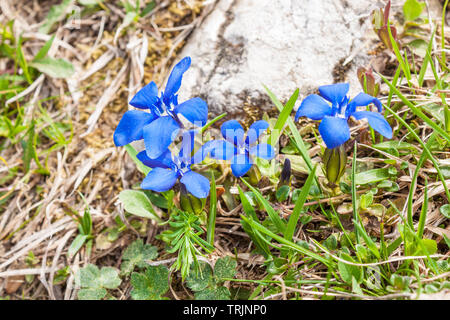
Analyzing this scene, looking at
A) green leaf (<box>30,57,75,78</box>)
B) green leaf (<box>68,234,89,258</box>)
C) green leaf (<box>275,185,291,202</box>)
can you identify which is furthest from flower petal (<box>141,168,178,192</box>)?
green leaf (<box>30,57,75,78</box>)

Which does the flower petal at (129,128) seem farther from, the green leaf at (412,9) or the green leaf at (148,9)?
the green leaf at (412,9)

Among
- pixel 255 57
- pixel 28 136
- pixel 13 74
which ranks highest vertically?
pixel 255 57

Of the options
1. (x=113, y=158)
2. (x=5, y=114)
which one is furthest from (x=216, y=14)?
(x=5, y=114)

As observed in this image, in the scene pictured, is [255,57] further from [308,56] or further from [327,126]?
[327,126]

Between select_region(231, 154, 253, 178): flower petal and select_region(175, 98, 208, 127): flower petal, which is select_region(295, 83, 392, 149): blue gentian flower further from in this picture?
select_region(175, 98, 208, 127): flower petal

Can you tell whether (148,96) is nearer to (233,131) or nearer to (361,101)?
(233,131)
